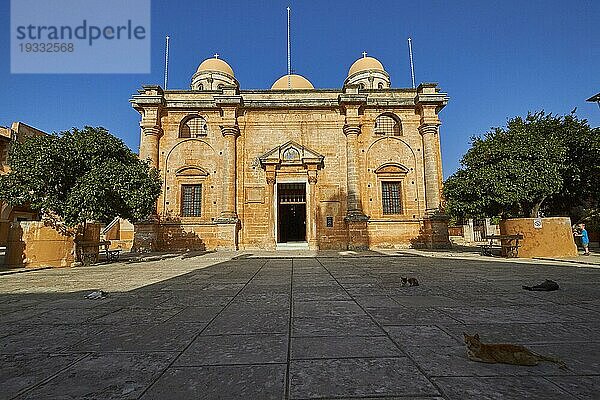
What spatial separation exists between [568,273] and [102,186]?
1355 cm

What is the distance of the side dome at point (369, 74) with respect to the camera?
1273 inches

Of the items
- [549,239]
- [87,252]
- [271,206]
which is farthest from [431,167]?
[87,252]

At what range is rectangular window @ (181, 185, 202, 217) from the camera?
20578 mm

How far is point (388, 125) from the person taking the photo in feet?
71.7

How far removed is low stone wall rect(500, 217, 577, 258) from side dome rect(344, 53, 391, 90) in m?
22.6

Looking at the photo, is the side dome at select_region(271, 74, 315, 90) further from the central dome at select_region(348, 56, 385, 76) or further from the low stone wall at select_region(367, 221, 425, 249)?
the low stone wall at select_region(367, 221, 425, 249)

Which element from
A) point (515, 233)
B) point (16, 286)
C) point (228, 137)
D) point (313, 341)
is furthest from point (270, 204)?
point (313, 341)

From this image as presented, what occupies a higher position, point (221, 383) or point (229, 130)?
point (229, 130)

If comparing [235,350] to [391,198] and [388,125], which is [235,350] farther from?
[388,125]

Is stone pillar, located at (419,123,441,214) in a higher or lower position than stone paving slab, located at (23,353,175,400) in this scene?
higher

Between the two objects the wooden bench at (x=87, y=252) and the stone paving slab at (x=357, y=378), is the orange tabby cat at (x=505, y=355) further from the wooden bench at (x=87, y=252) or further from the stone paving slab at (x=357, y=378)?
the wooden bench at (x=87, y=252)

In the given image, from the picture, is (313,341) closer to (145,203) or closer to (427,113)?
(145,203)

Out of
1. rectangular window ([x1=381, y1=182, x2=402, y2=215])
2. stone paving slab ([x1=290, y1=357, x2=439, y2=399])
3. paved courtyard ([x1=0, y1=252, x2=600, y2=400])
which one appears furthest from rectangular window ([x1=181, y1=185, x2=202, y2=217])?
stone paving slab ([x1=290, y1=357, x2=439, y2=399])

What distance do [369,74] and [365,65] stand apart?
1321 millimetres
